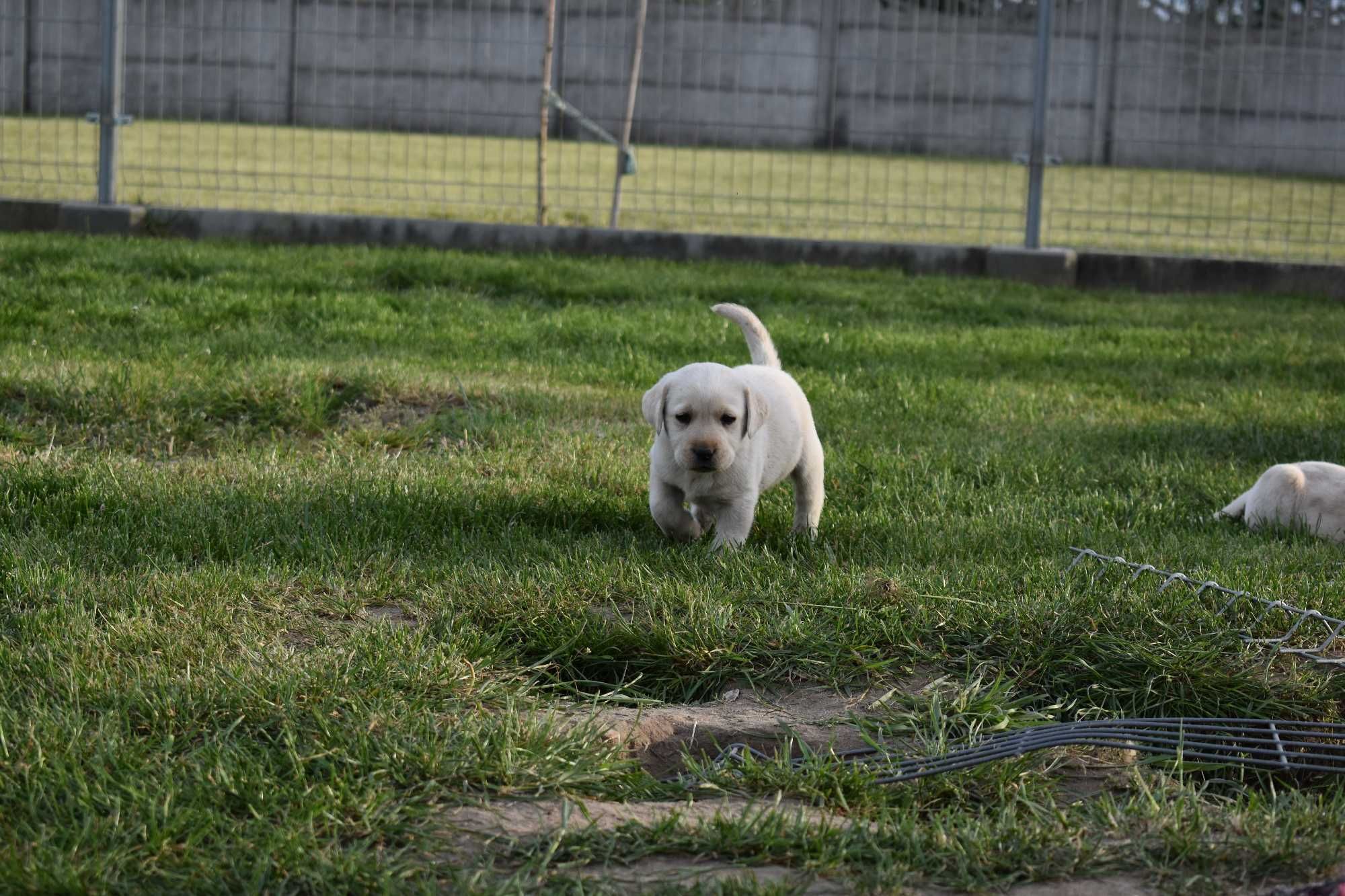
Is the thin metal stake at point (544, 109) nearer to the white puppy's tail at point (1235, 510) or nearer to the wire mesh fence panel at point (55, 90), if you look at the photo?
the wire mesh fence panel at point (55, 90)

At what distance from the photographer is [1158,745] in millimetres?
2545

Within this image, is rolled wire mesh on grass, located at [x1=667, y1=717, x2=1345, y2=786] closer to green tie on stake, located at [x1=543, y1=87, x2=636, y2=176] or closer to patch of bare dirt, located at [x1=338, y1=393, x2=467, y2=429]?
patch of bare dirt, located at [x1=338, y1=393, x2=467, y2=429]

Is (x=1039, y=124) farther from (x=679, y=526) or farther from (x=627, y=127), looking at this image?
(x=679, y=526)

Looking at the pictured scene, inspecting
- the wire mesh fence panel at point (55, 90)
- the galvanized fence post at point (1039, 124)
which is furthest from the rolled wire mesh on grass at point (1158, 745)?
the wire mesh fence panel at point (55, 90)

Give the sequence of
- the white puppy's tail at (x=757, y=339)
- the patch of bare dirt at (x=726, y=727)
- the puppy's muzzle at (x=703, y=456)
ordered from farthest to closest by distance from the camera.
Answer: the white puppy's tail at (x=757, y=339) → the puppy's muzzle at (x=703, y=456) → the patch of bare dirt at (x=726, y=727)

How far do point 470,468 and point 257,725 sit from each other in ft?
6.37

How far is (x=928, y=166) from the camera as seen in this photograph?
9766mm

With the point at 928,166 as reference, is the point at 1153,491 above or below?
below

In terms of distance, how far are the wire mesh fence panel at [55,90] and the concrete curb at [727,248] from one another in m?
0.43

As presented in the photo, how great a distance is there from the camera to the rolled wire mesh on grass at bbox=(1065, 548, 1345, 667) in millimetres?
2863

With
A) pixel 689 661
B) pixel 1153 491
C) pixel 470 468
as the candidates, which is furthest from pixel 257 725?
pixel 1153 491

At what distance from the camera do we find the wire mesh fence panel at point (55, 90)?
9.28 meters

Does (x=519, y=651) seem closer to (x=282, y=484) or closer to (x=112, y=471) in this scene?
(x=282, y=484)

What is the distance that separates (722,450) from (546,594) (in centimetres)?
69
